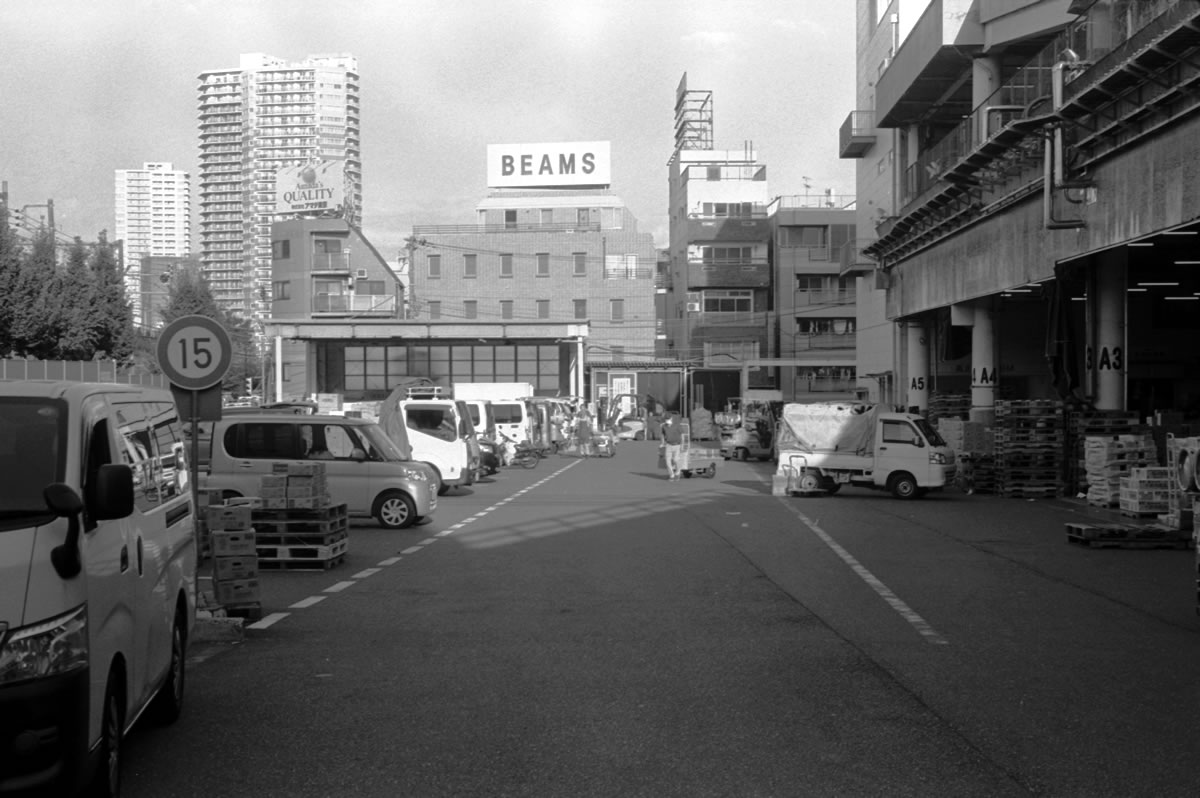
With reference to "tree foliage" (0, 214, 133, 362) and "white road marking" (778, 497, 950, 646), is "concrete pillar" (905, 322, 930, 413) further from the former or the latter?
"tree foliage" (0, 214, 133, 362)

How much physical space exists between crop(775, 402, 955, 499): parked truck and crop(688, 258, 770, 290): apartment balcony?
59923 millimetres

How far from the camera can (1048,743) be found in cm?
692

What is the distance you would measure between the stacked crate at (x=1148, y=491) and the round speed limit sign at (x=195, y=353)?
52.3ft

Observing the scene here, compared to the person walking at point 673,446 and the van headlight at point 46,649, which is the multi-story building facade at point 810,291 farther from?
the van headlight at point 46,649

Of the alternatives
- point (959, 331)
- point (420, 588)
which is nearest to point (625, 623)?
point (420, 588)

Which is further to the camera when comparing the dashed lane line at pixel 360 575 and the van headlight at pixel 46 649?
the dashed lane line at pixel 360 575

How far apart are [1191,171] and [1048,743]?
45.8 feet

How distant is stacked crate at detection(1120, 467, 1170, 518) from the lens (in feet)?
71.9

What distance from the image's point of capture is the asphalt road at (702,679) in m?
6.35

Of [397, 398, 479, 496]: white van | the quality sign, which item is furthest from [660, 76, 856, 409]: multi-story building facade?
[397, 398, 479, 496]: white van

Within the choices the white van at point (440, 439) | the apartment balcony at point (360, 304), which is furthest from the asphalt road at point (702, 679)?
the apartment balcony at point (360, 304)

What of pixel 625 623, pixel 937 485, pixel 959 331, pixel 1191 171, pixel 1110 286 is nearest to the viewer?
pixel 625 623

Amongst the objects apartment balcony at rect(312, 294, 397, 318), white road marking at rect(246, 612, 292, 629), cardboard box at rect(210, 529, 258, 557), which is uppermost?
apartment balcony at rect(312, 294, 397, 318)

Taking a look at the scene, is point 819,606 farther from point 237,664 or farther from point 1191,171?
point 1191,171
